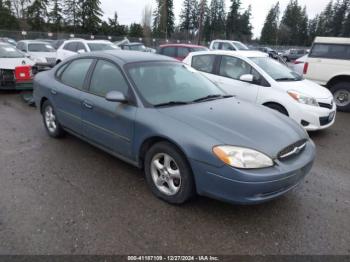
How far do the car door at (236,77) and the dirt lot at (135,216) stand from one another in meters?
2.29

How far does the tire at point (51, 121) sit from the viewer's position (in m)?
5.01

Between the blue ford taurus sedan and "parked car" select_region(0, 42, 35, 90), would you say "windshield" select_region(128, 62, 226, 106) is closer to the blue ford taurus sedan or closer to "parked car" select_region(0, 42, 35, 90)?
the blue ford taurus sedan

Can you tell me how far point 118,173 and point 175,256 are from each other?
1703mm

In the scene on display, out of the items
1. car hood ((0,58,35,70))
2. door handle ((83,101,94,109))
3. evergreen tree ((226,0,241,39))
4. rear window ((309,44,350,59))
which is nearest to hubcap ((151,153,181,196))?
door handle ((83,101,94,109))

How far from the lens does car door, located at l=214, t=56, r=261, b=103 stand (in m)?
6.12

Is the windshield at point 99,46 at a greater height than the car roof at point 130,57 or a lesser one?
lesser

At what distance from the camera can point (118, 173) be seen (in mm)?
3959

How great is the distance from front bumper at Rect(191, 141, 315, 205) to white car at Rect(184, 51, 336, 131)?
9.78 feet

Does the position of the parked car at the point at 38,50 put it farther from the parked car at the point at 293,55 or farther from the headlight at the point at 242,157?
the parked car at the point at 293,55

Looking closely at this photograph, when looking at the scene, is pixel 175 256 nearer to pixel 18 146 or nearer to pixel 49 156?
pixel 49 156

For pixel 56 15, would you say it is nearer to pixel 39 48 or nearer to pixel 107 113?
pixel 39 48

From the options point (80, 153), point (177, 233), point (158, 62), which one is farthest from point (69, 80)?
point (177, 233)

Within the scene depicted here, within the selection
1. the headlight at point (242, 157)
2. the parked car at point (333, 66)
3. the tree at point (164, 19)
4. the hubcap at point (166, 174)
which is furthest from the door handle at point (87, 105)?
the tree at point (164, 19)

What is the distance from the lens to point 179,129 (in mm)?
3043
